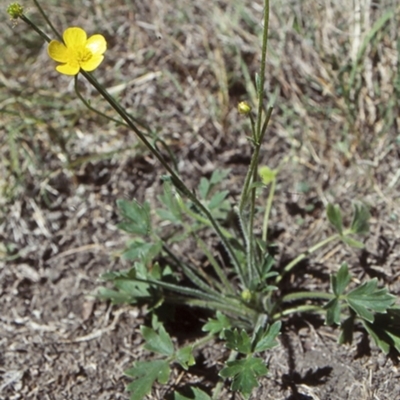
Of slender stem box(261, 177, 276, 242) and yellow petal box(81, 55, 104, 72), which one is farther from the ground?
yellow petal box(81, 55, 104, 72)

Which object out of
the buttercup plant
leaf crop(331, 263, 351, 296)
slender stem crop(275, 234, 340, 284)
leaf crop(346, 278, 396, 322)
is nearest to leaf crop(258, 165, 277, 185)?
the buttercup plant

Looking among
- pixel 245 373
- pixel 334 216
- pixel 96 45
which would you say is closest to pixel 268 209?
pixel 334 216

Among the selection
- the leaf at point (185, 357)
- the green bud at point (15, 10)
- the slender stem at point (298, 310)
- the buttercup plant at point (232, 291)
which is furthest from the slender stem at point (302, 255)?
the green bud at point (15, 10)

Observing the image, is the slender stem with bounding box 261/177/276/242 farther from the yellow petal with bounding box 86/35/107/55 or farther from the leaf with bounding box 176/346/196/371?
the yellow petal with bounding box 86/35/107/55

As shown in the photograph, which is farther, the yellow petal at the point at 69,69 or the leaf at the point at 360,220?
the leaf at the point at 360,220

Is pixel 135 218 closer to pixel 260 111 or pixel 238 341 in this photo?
pixel 238 341

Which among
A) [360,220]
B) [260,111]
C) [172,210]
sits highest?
[260,111]

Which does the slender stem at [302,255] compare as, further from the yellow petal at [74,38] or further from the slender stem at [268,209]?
the yellow petal at [74,38]
